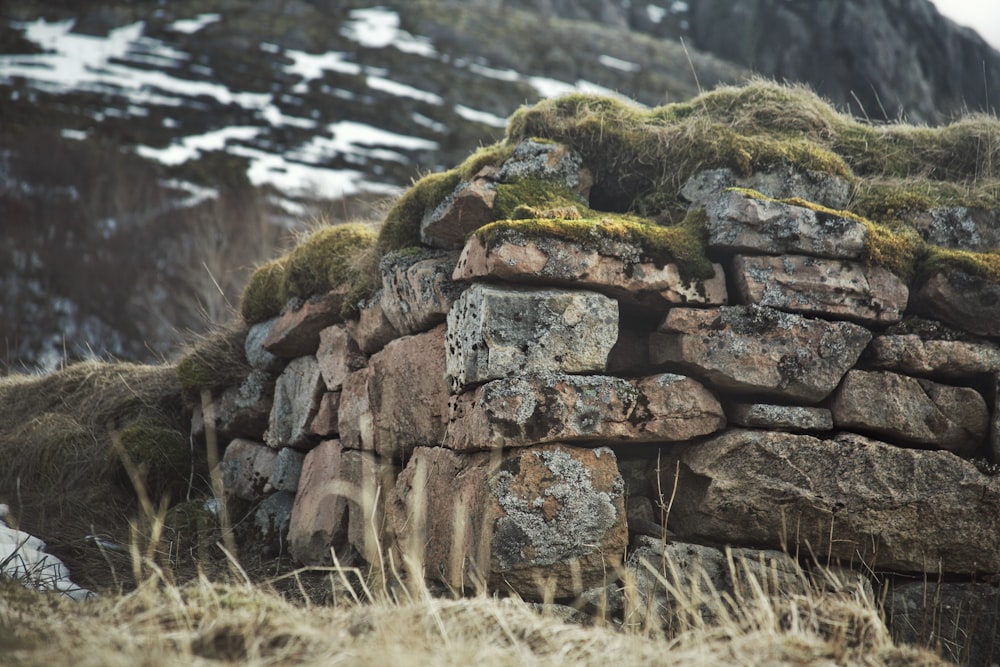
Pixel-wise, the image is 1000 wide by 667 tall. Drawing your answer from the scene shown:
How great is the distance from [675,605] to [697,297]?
1.55 metres

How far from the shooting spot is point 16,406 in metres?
7.38

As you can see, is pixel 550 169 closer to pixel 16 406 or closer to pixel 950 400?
pixel 950 400

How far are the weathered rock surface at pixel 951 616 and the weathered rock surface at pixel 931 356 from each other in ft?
3.51

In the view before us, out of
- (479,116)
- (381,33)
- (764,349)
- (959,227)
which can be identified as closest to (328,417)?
(764,349)

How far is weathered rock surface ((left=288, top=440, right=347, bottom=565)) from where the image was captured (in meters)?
4.88

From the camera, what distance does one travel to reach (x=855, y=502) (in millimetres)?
3807

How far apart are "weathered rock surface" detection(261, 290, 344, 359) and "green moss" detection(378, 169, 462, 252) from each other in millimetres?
691

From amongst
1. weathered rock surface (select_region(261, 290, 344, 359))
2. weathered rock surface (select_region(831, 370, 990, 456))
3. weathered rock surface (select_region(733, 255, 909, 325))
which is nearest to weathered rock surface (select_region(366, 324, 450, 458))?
weathered rock surface (select_region(261, 290, 344, 359))

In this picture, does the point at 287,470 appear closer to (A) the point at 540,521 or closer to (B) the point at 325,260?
(B) the point at 325,260

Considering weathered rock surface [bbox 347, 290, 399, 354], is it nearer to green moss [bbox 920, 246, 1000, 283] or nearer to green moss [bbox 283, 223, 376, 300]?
green moss [bbox 283, 223, 376, 300]

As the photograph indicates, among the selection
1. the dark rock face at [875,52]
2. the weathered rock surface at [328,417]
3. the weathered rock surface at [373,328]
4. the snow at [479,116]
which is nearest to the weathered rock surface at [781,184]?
the weathered rock surface at [373,328]

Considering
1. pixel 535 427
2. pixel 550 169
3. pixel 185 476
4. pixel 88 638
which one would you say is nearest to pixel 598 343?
pixel 535 427

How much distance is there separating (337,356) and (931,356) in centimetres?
359

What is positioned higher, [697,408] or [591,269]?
[591,269]
